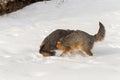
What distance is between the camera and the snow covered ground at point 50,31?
5820mm

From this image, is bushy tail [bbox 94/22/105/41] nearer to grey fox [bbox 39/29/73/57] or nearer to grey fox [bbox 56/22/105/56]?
grey fox [bbox 56/22/105/56]

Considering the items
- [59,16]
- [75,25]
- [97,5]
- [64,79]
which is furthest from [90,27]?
[64,79]

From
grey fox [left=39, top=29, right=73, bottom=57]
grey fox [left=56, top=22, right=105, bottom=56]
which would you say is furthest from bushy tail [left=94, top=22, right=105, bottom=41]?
grey fox [left=39, top=29, right=73, bottom=57]

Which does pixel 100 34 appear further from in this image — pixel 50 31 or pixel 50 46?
pixel 50 31

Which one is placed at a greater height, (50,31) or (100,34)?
(100,34)

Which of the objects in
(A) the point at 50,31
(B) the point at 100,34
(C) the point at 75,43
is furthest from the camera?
(A) the point at 50,31

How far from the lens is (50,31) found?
30.5 feet

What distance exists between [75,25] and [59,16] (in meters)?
1.20

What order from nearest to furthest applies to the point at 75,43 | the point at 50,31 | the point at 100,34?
the point at 75,43
the point at 100,34
the point at 50,31

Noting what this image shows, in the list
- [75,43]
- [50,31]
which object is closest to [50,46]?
[75,43]

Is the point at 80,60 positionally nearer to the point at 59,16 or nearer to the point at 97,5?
the point at 59,16

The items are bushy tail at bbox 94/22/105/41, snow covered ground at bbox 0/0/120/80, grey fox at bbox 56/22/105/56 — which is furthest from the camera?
bushy tail at bbox 94/22/105/41

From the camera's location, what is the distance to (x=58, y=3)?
12.1 m

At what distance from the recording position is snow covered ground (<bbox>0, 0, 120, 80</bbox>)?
5.82 metres
